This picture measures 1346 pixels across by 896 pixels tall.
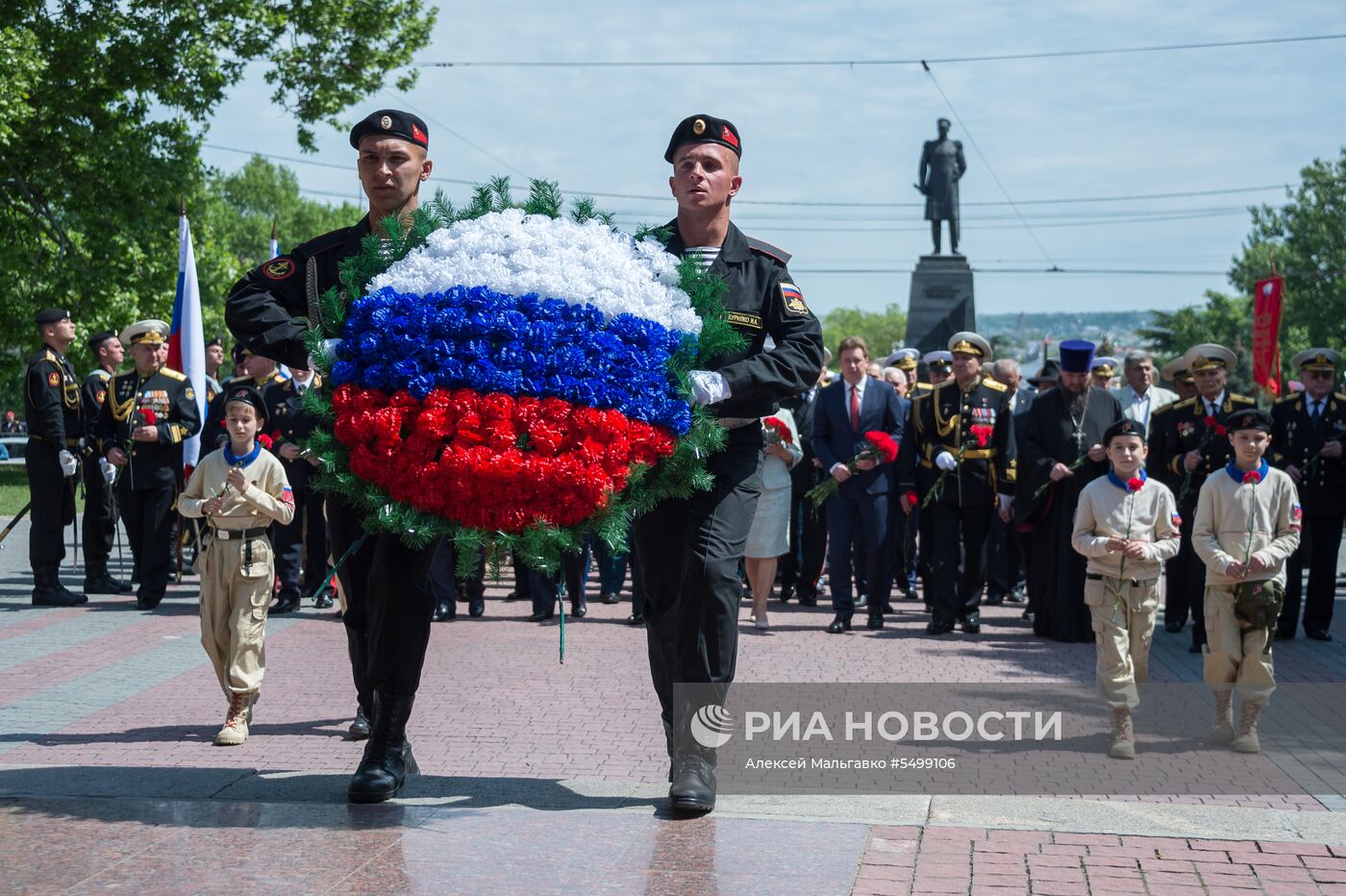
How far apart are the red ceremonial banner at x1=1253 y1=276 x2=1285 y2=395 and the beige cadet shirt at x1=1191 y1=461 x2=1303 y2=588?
19.3 meters

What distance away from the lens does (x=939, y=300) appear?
29797 millimetres

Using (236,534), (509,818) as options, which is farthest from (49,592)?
(509,818)

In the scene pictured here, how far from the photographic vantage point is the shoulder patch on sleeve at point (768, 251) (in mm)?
5711

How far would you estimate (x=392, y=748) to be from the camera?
5.50 m

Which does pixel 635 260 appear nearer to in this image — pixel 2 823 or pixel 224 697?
pixel 2 823

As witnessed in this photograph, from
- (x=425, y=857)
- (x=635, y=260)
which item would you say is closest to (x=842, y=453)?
(x=635, y=260)

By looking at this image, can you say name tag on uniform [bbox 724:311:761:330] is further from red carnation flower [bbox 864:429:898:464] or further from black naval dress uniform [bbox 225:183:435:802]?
red carnation flower [bbox 864:429:898:464]

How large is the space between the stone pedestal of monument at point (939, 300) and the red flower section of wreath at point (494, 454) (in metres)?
24.8

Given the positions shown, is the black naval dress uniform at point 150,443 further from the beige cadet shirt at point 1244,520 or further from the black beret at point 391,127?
the beige cadet shirt at point 1244,520

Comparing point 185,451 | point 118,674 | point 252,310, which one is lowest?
point 118,674

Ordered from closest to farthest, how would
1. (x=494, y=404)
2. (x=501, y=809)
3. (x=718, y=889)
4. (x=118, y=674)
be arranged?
(x=718, y=889) → (x=494, y=404) → (x=501, y=809) → (x=118, y=674)

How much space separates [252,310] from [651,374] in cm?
156

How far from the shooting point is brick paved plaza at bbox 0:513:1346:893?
4.49 metres

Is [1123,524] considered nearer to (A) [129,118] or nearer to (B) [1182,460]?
(B) [1182,460]
